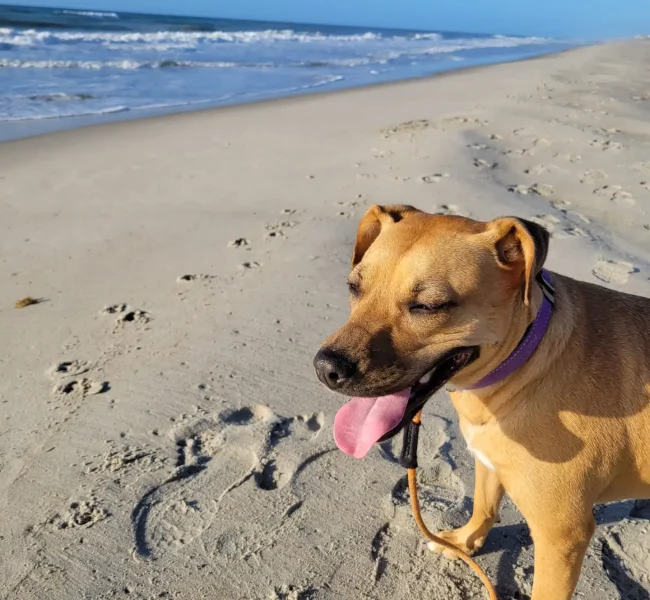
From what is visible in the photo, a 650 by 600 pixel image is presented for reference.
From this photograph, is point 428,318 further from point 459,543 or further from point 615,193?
point 615,193

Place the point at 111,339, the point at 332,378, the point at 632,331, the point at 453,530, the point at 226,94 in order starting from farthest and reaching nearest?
the point at 226,94, the point at 111,339, the point at 453,530, the point at 632,331, the point at 332,378

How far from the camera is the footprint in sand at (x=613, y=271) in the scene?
18.2 ft

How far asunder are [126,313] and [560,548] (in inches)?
149

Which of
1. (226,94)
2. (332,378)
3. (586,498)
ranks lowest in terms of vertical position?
(226,94)

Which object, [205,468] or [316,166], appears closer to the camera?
[205,468]

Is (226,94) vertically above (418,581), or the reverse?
(418,581)

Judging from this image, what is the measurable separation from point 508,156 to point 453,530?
723 centimetres

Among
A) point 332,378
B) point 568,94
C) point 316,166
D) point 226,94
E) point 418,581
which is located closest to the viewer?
point 332,378

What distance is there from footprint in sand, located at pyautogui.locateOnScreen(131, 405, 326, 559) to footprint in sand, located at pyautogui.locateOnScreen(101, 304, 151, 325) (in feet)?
4.71

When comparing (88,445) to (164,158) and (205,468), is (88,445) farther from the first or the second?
(164,158)

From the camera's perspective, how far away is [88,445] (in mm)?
3725

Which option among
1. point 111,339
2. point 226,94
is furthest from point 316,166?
point 226,94

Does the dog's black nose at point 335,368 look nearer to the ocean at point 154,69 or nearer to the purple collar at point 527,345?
the purple collar at point 527,345

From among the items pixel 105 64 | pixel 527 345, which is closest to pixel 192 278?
pixel 527 345
